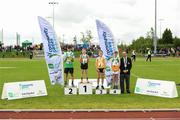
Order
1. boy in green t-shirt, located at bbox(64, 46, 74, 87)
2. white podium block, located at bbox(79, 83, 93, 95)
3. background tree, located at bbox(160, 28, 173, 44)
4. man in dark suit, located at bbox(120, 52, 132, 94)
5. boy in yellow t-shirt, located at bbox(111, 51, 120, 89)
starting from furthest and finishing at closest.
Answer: background tree, located at bbox(160, 28, 173, 44) < boy in green t-shirt, located at bbox(64, 46, 74, 87) < boy in yellow t-shirt, located at bbox(111, 51, 120, 89) < man in dark suit, located at bbox(120, 52, 132, 94) < white podium block, located at bbox(79, 83, 93, 95)

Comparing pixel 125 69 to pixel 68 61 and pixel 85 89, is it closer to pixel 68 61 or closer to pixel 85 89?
pixel 85 89

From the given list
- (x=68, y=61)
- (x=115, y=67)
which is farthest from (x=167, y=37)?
(x=115, y=67)

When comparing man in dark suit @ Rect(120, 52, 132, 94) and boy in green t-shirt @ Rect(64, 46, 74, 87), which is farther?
boy in green t-shirt @ Rect(64, 46, 74, 87)

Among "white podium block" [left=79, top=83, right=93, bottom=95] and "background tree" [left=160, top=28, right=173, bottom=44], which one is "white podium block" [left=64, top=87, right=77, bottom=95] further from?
"background tree" [left=160, top=28, right=173, bottom=44]

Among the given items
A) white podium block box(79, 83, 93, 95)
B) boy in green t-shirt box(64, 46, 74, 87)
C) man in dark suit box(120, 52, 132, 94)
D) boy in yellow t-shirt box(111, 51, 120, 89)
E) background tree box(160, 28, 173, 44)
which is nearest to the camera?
white podium block box(79, 83, 93, 95)

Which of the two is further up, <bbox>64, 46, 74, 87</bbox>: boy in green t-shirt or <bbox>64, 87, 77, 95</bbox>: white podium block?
<bbox>64, 46, 74, 87</bbox>: boy in green t-shirt

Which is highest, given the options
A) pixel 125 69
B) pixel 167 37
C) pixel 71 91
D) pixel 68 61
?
pixel 167 37

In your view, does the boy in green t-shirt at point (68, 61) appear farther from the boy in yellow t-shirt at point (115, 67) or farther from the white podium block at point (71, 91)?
the white podium block at point (71, 91)

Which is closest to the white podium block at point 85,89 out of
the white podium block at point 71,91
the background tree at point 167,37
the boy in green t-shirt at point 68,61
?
the white podium block at point 71,91

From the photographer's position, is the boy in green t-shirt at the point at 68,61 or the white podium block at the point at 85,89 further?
the boy in green t-shirt at the point at 68,61

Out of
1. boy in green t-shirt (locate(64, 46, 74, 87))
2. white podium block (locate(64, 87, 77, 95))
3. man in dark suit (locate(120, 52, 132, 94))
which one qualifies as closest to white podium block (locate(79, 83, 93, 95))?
white podium block (locate(64, 87, 77, 95))

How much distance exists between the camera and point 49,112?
12.9m

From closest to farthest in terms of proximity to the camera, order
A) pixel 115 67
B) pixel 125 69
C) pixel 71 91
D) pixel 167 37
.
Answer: pixel 71 91
pixel 125 69
pixel 115 67
pixel 167 37

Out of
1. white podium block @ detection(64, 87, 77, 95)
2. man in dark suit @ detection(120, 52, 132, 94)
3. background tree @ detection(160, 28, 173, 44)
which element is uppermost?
background tree @ detection(160, 28, 173, 44)
